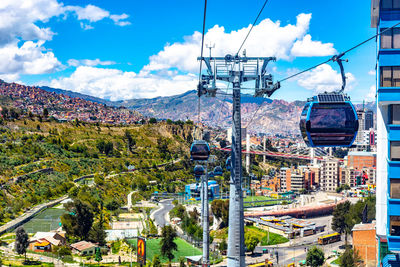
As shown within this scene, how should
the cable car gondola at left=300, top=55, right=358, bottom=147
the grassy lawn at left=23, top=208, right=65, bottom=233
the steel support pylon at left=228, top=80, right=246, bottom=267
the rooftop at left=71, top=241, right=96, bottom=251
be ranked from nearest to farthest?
the cable car gondola at left=300, top=55, right=358, bottom=147, the steel support pylon at left=228, top=80, right=246, bottom=267, the rooftop at left=71, top=241, right=96, bottom=251, the grassy lawn at left=23, top=208, right=65, bottom=233

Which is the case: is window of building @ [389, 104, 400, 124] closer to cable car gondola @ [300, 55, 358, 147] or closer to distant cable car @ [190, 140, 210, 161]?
cable car gondola @ [300, 55, 358, 147]

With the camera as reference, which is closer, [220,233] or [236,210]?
[236,210]

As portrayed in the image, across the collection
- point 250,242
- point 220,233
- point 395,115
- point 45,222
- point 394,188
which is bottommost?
point 220,233

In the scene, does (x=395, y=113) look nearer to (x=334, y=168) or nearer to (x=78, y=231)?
(x=78, y=231)

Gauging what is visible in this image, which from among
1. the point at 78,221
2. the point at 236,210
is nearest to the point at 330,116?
the point at 236,210

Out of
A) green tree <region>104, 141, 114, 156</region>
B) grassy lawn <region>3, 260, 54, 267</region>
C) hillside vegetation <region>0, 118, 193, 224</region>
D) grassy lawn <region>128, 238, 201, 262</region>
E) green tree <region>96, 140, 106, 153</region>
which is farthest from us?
green tree <region>96, 140, 106, 153</region>

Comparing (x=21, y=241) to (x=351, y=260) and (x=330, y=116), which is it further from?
(x=330, y=116)

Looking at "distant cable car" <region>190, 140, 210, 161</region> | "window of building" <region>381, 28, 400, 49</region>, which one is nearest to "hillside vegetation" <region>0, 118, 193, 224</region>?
"distant cable car" <region>190, 140, 210, 161</region>
